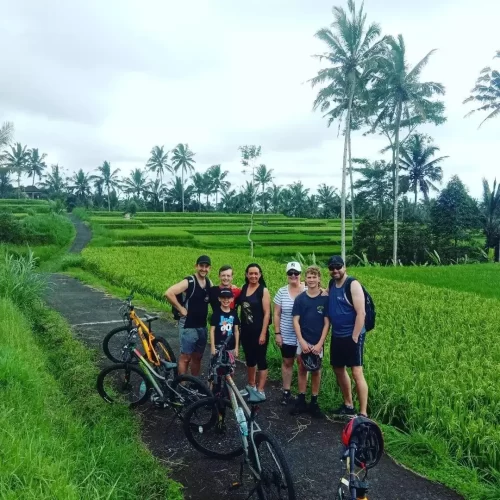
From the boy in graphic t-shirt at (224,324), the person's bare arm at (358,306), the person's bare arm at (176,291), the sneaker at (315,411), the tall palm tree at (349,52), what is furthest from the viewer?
the tall palm tree at (349,52)

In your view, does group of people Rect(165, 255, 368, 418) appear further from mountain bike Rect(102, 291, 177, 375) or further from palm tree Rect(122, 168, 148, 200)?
palm tree Rect(122, 168, 148, 200)

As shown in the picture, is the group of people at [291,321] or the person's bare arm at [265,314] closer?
the group of people at [291,321]

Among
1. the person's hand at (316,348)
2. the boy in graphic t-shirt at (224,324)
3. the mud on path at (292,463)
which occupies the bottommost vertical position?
the mud on path at (292,463)

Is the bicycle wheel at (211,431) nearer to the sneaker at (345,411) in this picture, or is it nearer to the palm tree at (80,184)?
the sneaker at (345,411)

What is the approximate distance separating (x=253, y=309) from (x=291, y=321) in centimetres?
44

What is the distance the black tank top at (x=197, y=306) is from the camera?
16.6 feet

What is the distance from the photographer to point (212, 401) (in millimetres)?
4215

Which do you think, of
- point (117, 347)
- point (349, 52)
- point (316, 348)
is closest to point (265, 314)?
point (316, 348)

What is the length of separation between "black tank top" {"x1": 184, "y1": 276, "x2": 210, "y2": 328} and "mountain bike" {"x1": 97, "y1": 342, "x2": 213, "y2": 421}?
1.60 ft

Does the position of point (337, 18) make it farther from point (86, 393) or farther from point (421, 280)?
point (86, 393)

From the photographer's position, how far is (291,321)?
16.3ft

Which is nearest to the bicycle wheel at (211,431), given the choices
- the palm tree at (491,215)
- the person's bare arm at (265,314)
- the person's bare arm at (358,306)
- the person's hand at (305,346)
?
the person's bare arm at (265,314)

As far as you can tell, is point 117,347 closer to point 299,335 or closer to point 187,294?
point 187,294

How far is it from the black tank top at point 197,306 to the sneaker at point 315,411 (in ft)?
4.68
